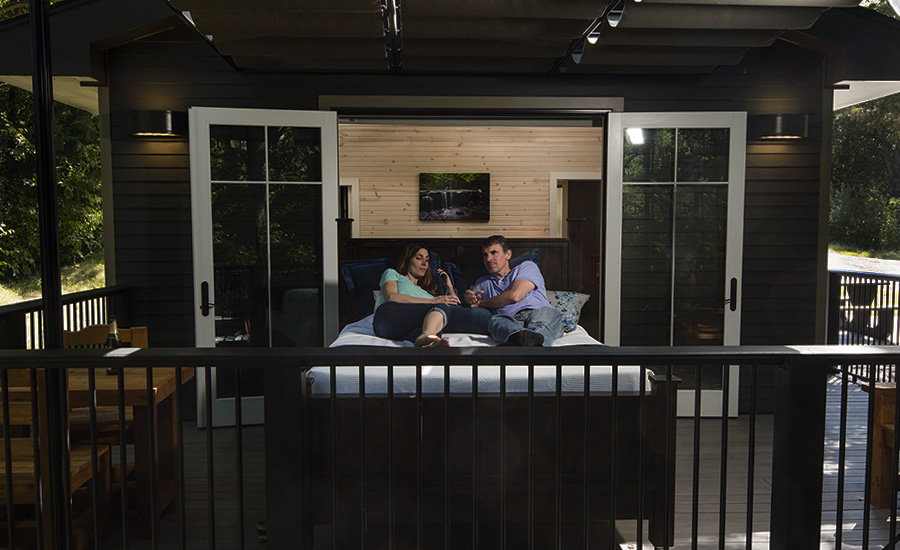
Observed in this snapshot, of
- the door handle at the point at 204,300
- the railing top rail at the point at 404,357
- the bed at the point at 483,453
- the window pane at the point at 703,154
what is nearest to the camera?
the railing top rail at the point at 404,357

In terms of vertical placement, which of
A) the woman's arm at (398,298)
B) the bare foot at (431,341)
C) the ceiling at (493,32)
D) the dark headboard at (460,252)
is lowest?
the bare foot at (431,341)

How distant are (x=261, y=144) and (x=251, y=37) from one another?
1.04 m

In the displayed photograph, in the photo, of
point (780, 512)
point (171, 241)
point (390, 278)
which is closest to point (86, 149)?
point (171, 241)

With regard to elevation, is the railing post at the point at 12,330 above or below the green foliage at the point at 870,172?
below

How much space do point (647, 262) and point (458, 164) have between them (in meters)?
4.19

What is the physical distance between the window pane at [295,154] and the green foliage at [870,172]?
1603cm

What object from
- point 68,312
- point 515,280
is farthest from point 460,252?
point 68,312

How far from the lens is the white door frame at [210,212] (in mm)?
4637

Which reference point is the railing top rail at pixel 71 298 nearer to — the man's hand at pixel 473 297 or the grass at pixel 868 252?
the man's hand at pixel 473 297

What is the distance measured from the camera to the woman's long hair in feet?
15.9

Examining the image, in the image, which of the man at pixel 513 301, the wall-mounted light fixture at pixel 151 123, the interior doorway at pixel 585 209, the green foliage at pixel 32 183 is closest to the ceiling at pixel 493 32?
the wall-mounted light fixture at pixel 151 123

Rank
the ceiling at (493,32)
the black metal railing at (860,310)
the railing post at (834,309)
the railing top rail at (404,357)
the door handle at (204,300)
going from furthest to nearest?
the black metal railing at (860,310) < the railing post at (834,309) < the door handle at (204,300) < the ceiling at (493,32) < the railing top rail at (404,357)

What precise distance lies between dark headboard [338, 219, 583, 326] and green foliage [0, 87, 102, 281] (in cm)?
932

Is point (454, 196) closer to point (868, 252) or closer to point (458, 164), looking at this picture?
point (458, 164)
